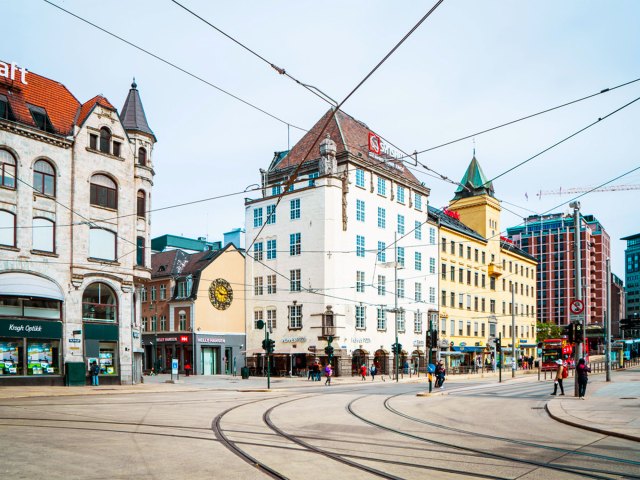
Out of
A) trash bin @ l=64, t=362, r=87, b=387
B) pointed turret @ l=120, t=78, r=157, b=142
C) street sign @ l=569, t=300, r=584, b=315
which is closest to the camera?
street sign @ l=569, t=300, r=584, b=315

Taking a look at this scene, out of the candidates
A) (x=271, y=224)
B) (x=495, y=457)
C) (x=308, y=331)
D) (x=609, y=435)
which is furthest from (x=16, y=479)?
(x=271, y=224)

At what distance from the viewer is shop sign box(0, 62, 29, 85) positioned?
36.2 m

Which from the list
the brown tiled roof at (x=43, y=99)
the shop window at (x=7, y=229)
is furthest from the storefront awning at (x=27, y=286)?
the brown tiled roof at (x=43, y=99)

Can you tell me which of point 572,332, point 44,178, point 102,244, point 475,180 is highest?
point 475,180

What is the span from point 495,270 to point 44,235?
59.5 m

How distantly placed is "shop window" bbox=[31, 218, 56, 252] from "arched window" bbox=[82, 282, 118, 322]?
3.47 metres

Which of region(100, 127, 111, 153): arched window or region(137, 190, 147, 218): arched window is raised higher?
region(100, 127, 111, 153): arched window

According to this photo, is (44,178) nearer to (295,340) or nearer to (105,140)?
(105,140)

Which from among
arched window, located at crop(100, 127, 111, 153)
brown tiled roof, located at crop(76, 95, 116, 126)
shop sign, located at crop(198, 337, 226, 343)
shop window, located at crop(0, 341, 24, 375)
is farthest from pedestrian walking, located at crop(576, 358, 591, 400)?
shop sign, located at crop(198, 337, 226, 343)

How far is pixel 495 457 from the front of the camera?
11.8 m

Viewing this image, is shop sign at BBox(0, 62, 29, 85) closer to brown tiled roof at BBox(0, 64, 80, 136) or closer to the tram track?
brown tiled roof at BBox(0, 64, 80, 136)

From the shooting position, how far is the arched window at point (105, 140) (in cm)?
4006

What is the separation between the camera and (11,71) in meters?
36.7

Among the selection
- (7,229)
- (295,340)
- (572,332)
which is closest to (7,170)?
(7,229)
